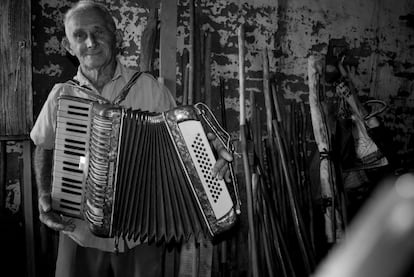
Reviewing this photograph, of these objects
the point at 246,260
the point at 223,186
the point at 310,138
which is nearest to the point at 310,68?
the point at 310,138

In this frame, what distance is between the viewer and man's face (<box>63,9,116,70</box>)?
180cm

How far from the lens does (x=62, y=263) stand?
1.69 meters

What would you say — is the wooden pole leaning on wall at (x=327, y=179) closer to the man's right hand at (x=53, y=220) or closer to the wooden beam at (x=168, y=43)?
the wooden beam at (x=168, y=43)

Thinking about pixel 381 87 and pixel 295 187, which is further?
pixel 381 87

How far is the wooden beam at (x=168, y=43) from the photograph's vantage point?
2686mm

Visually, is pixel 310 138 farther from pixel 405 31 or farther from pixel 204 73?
pixel 405 31

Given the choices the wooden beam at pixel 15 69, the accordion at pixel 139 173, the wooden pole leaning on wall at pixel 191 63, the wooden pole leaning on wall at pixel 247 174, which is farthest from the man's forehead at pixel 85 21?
the wooden pole leaning on wall at pixel 247 174

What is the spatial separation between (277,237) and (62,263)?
142cm

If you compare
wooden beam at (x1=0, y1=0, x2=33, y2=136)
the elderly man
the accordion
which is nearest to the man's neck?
the elderly man

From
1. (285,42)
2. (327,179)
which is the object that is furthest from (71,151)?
(285,42)

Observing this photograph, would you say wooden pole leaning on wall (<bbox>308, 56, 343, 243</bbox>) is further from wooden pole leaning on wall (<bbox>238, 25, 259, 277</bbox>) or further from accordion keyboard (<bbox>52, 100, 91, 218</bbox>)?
accordion keyboard (<bbox>52, 100, 91, 218</bbox>)

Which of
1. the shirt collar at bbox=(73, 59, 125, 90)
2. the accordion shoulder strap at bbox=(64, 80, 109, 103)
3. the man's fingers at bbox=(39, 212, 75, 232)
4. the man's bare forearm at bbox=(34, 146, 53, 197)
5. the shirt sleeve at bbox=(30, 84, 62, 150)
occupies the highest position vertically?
the shirt collar at bbox=(73, 59, 125, 90)

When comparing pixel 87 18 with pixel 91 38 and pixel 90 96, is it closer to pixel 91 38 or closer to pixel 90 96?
pixel 91 38

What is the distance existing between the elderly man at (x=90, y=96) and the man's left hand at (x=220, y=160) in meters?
0.43
